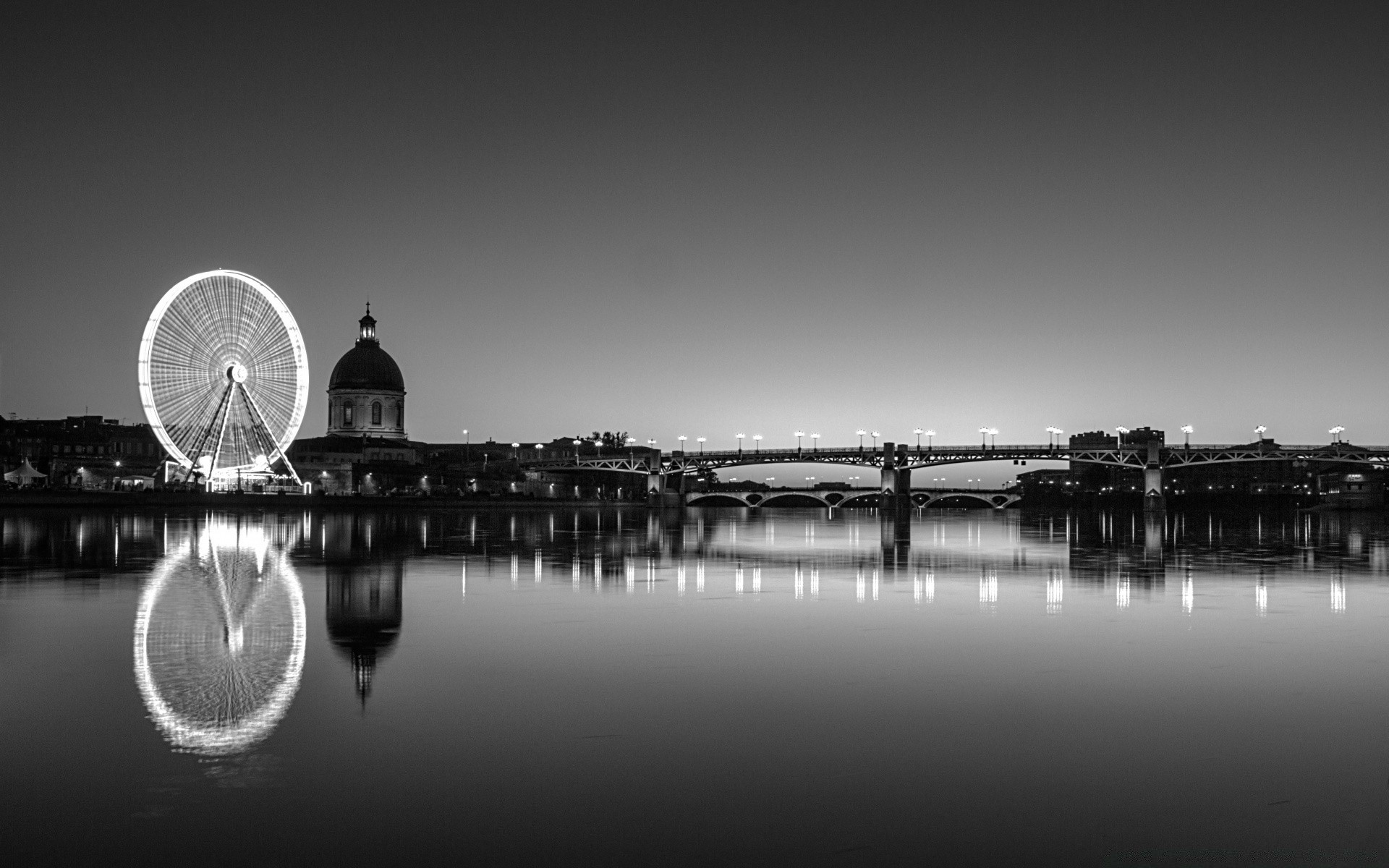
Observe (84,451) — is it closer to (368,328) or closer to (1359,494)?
(368,328)

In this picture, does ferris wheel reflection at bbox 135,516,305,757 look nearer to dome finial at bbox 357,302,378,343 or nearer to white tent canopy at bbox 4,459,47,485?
white tent canopy at bbox 4,459,47,485

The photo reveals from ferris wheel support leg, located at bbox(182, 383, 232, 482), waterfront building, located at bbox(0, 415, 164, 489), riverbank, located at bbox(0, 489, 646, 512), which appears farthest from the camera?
waterfront building, located at bbox(0, 415, 164, 489)

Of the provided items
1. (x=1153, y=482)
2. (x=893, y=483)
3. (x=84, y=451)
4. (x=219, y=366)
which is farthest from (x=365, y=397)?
(x=1153, y=482)

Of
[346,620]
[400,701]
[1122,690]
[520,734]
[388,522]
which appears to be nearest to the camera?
[520,734]

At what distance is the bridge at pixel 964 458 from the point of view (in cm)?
15988

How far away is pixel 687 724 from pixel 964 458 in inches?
6204

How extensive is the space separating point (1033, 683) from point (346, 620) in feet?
39.7

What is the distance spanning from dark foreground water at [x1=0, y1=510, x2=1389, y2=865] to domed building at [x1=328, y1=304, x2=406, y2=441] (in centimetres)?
15057

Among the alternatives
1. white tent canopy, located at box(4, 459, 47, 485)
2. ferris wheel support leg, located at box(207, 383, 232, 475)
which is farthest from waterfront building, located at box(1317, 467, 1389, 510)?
white tent canopy, located at box(4, 459, 47, 485)

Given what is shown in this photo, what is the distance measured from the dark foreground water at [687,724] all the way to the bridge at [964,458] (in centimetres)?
13709

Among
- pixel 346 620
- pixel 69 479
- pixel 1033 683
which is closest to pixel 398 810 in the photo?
pixel 1033 683

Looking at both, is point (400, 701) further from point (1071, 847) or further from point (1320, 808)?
point (1320, 808)

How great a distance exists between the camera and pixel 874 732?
12688mm

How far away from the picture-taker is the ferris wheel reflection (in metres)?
12.4
